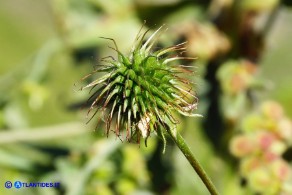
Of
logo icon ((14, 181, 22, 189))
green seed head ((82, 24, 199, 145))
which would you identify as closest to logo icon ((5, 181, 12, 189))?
logo icon ((14, 181, 22, 189))

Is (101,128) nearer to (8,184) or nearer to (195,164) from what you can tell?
(8,184)

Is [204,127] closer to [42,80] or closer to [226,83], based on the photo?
[226,83]

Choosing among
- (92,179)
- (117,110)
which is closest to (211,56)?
(92,179)

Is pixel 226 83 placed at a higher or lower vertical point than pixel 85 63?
lower

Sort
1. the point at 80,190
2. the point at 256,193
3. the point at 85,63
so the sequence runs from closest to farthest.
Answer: the point at 256,193 < the point at 80,190 < the point at 85,63

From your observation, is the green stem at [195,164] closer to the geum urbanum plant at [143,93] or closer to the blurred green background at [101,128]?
the geum urbanum plant at [143,93]

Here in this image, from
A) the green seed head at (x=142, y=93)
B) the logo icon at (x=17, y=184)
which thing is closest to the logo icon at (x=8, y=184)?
the logo icon at (x=17, y=184)
